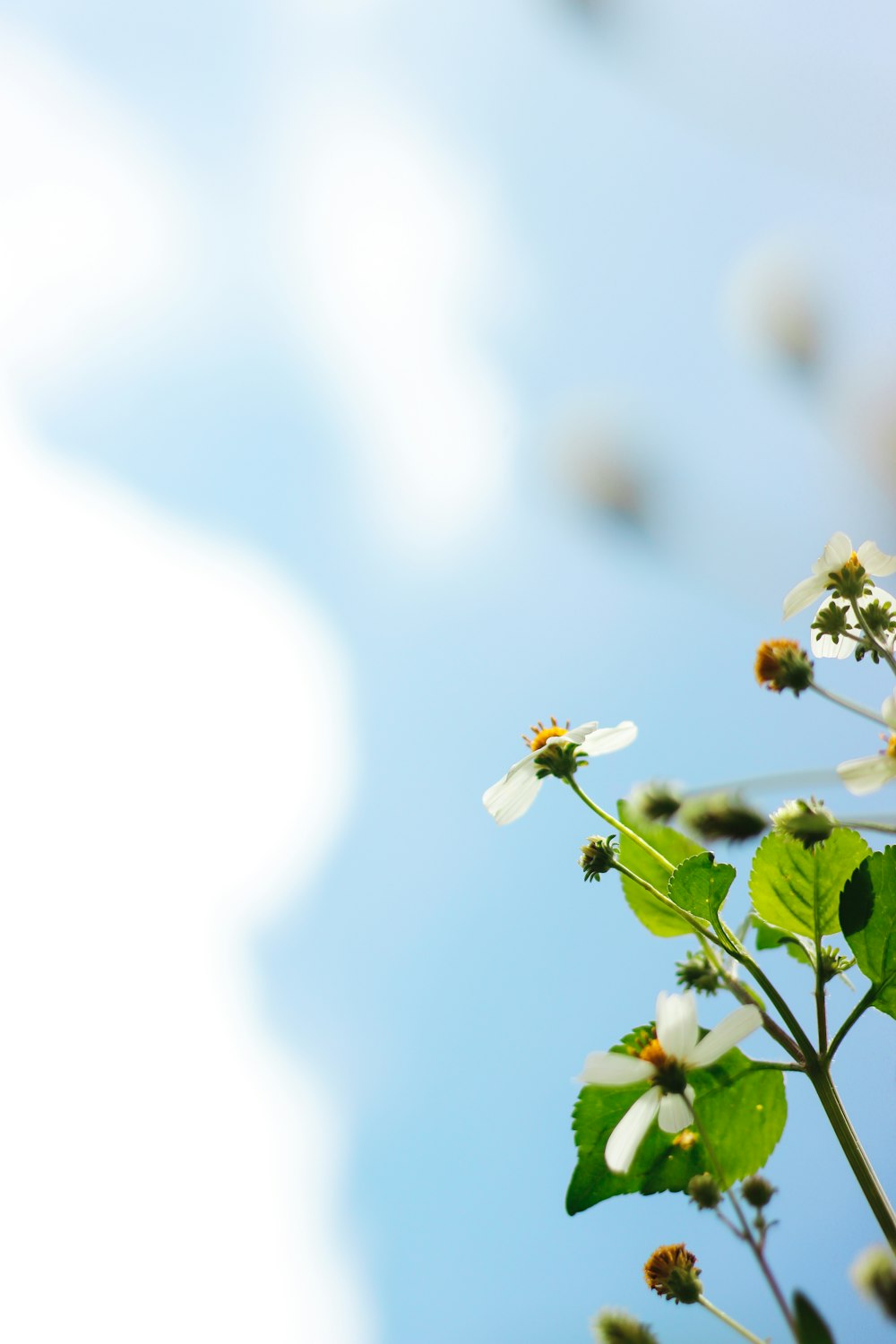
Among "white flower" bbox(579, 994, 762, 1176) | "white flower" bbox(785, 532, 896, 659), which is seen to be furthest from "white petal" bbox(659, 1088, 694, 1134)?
"white flower" bbox(785, 532, 896, 659)

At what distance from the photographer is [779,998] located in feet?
1.58

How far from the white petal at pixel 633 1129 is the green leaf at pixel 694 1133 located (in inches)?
2.2

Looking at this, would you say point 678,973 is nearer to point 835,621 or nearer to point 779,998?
point 779,998

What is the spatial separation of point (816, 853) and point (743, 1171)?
0.54 ft

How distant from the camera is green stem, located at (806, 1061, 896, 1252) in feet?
1.35

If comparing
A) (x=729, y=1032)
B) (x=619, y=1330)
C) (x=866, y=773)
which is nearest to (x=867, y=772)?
(x=866, y=773)

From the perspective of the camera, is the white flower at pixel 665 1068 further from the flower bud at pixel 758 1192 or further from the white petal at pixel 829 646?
the white petal at pixel 829 646

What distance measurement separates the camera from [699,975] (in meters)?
0.48

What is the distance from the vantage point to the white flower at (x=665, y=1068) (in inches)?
17.7

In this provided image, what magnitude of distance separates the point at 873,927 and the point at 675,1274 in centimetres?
18

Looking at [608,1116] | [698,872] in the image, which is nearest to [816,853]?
[698,872]

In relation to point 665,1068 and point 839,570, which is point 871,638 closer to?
point 839,570

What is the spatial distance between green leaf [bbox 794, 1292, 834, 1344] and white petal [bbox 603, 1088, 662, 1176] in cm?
15

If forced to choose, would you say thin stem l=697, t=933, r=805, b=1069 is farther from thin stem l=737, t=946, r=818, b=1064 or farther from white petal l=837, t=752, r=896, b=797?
white petal l=837, t=752, r=896, b=797
